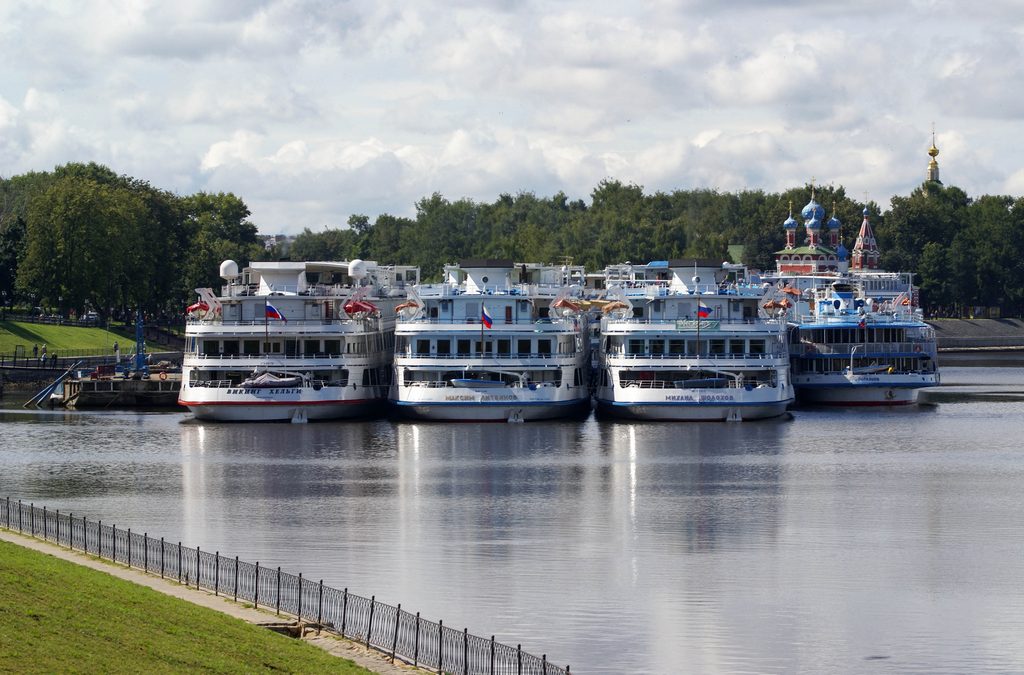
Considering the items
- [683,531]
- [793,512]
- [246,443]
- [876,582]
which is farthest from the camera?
[246,443]

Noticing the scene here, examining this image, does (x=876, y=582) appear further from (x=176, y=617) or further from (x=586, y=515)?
(x=176, y=617)

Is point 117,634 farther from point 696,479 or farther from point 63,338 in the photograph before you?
point 63,338

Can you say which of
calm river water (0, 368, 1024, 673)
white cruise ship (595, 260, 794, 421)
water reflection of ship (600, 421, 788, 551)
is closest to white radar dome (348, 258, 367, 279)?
calm river water (0, 368, 1024, 673)

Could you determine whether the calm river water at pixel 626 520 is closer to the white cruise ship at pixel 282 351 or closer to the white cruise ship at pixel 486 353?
the white cruise ship at pixel 486 353

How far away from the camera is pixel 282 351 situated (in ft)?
376

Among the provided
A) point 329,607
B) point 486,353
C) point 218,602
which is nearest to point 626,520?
point 329,607

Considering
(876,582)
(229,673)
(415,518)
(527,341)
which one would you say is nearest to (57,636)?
(229,673)

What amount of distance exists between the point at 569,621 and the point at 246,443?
52759mm

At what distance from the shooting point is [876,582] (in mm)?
57469

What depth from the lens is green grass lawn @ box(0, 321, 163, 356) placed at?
161m

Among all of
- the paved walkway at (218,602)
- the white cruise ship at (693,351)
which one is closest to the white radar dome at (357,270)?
the white cruise ship at (693,351)

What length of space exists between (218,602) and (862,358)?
9108 centimetres

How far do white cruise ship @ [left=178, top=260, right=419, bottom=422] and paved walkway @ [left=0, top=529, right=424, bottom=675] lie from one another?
54.9 meters

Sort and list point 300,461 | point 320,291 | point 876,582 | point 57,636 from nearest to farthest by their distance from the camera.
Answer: point 57,636 → point 876,582 → point 300,461 → point 320,291
